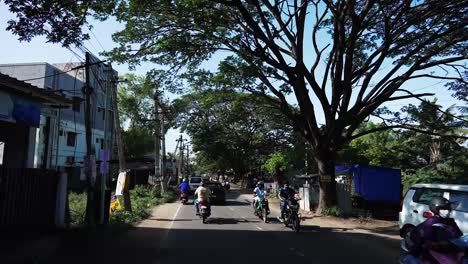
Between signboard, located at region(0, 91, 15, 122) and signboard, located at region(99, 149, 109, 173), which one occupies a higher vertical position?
signboard, located at region(0, 91, 15, 122)

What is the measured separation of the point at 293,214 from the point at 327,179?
6.02 m

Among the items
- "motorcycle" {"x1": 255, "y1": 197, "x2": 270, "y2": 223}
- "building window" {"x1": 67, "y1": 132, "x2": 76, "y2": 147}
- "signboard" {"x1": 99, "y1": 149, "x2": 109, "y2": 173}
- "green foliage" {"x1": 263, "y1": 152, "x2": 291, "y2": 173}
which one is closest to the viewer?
"signboard" {"x1": 99, "y1": 149, "x2": 109, "y2": 173}

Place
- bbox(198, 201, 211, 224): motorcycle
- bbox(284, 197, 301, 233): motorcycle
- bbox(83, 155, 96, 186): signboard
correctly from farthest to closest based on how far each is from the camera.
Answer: bbox(198, 201, 211, 224): motorcycle
bbox(284, 197, 301, 233): motorcycle
bbox(83, 155, 96, 186): signboard

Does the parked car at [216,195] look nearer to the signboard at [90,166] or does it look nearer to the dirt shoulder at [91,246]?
the dirt shoulder at [91,246]

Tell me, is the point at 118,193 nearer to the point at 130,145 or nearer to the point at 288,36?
the point at 288,36

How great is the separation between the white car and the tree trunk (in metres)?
8.57

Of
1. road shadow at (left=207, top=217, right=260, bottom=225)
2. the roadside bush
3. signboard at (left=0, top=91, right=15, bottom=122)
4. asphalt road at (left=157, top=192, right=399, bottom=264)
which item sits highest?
signboard at (left=0, top=91, right=15, bottom=122)

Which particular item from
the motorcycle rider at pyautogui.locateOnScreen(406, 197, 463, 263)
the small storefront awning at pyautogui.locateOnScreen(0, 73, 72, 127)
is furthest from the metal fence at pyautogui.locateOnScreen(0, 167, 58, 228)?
the motorcycle rider at pyautogui.locateOnScreen(406, 197, 463, 263)

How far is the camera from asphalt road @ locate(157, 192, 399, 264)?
1048cm

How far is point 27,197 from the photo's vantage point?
12.8m

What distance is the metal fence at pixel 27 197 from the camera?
12062 mm

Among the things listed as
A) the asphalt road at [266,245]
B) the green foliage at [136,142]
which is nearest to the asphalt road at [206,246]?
the asphalt road at [266,245]

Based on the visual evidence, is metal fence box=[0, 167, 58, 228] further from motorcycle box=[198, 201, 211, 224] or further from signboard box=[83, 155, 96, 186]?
motorcycle box=[198, 201, 211, 224]

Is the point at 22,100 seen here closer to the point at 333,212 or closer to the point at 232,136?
the point at 333,212
